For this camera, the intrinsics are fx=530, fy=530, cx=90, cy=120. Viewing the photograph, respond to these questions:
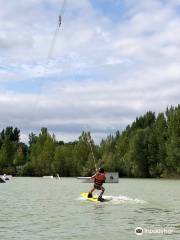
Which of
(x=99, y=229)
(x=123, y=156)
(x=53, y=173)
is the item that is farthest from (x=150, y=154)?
(x=99, y=229)

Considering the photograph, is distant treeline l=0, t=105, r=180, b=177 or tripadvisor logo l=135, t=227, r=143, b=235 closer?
tripadvisor logo l=135, t=227, r=143, b=235

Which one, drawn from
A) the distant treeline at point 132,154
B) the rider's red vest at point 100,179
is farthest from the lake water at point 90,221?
the distant treeline at point 132,154

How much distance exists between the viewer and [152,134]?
479 feet

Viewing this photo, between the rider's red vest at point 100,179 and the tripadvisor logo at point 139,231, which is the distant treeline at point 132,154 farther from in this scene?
the tripadvisor logo at point 139,231

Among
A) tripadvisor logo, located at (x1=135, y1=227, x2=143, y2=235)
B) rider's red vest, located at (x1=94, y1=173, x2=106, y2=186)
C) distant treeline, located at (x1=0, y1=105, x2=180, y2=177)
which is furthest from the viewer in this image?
distant treeline, located at (x1=0, y1=105, x2=180, y2=177)

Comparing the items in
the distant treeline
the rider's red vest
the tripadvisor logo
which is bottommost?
the tripadvisor logo

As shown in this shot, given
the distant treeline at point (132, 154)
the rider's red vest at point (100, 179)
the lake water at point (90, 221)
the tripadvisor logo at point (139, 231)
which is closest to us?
the lake water at point (90, 221)

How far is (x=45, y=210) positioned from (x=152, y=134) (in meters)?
112

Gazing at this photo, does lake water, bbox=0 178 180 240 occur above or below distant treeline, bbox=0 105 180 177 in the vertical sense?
below

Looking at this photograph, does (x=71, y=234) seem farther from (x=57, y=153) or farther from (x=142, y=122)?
(x=57, y=153)

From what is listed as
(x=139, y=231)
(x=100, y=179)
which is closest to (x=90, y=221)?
(x=139, y=231)

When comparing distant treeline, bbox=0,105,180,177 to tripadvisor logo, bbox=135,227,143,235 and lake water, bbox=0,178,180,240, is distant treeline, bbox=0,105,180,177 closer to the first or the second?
lake water, bbox=0,178,180,240

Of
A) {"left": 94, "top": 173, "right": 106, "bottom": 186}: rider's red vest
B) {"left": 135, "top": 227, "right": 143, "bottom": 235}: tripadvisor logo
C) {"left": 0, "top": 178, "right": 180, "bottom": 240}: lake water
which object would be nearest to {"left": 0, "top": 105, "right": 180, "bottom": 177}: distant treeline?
{"left": 94, "top": 173, "right": 106, "bottom": 186}: rider's red vest

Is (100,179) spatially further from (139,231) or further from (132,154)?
(132,154)
